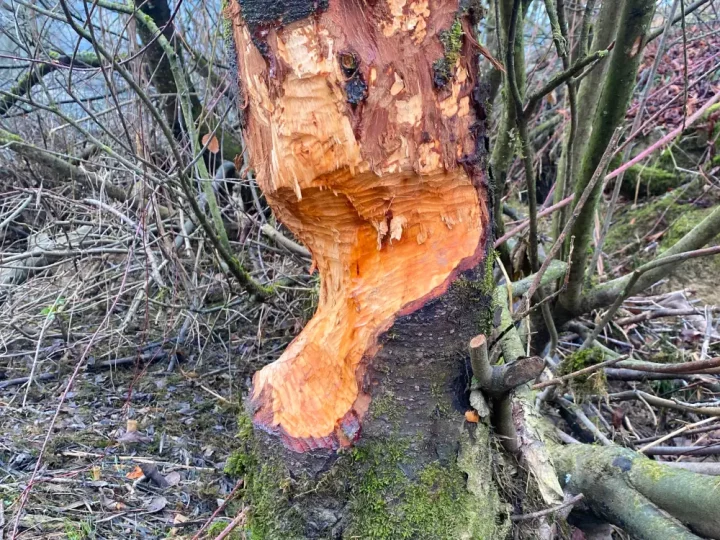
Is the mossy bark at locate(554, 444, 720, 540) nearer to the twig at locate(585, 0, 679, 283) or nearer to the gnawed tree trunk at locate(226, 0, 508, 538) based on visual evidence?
the gnawed tree trunk at locate(226, 0, 508, 538)

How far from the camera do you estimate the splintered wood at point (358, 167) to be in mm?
1237

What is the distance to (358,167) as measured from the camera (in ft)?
4.13

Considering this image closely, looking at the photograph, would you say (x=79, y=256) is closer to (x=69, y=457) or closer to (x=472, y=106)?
(x=69, y=457)

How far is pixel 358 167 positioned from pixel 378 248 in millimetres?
243

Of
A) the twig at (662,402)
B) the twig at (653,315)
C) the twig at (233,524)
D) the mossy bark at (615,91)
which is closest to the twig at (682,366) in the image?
the twig at (662,402)

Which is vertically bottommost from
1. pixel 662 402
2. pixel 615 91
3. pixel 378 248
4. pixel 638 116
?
pixel 662 402

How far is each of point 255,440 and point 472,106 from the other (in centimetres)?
113

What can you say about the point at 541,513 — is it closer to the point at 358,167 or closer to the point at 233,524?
A: the point at 233,524

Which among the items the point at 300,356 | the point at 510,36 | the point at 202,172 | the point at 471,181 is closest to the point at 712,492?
the point at 471,181

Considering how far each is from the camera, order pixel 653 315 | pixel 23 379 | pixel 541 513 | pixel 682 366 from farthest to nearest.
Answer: pixel 653 315 → pixel 23 379 → pixel 682 366 → pixel 541 513

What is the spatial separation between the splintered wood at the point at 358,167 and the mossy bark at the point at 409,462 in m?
0.05

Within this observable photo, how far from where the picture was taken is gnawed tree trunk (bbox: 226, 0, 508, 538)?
1.25 m

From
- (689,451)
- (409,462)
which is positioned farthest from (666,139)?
(409,462)

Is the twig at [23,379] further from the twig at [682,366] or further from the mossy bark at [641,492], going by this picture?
the twig at [682,366]
